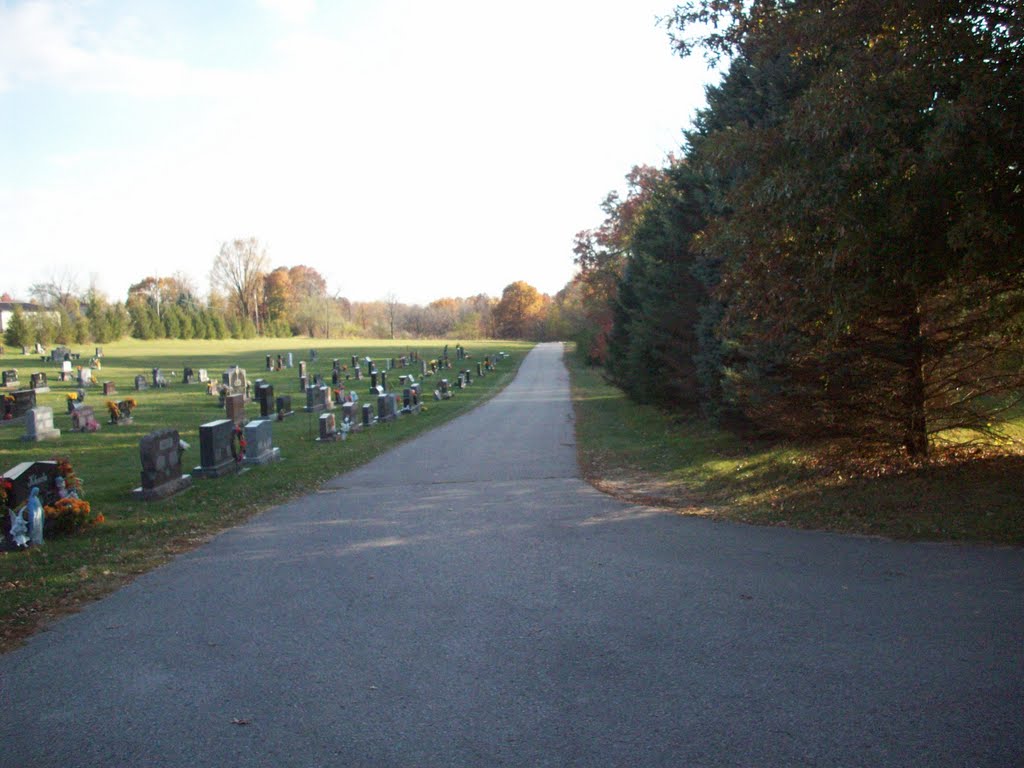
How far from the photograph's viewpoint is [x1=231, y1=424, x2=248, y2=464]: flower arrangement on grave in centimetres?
1534

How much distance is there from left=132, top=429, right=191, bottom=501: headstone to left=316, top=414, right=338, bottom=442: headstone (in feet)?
25.7

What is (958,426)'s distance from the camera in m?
11.7

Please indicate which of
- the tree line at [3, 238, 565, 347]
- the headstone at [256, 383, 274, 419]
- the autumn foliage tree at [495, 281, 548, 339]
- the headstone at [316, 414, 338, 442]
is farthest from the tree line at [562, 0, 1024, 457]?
the autumn foliage tree at [495, 281, 548, 339]

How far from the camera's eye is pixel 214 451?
14.6 m

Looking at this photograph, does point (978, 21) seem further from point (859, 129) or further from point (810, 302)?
point (810, 302)

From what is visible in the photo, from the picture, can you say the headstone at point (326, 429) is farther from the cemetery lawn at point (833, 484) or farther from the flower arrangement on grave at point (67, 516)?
the flower arrangement on grave at point (67, 516)

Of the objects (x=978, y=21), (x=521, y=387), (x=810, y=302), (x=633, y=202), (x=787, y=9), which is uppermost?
(x=633, y=202)

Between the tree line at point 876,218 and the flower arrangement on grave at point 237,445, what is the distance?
9101 millimetres

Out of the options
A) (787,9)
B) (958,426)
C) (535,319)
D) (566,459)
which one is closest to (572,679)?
(787,9)

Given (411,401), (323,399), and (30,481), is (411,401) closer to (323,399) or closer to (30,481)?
(323,399)

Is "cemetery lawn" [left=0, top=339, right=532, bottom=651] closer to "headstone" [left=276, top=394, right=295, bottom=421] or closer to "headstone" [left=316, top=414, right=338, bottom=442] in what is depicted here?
"headstone" [left=276, top=394, right=295, bottom=421]

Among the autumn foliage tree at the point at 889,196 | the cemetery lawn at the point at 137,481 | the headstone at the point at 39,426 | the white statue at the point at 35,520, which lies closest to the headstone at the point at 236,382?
the cemetery lawn at the point at 137,481

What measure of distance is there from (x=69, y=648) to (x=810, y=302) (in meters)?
7.49

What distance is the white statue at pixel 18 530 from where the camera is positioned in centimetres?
894
